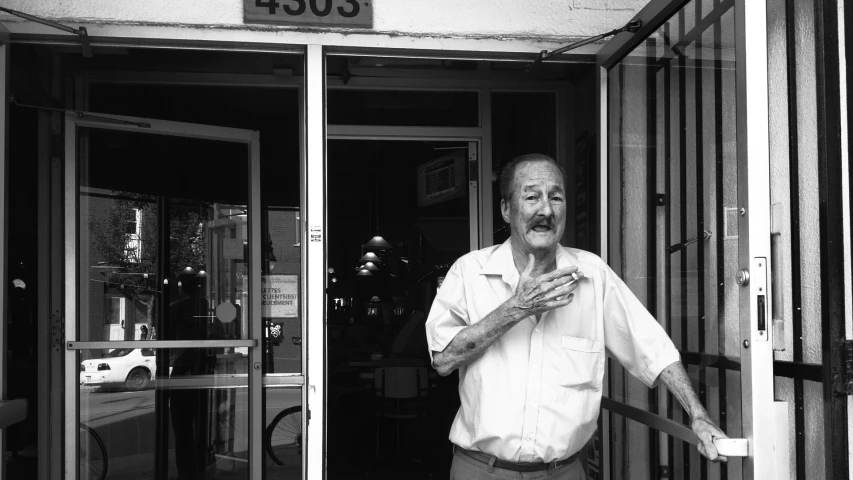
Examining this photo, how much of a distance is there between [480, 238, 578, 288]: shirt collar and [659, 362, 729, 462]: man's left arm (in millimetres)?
456

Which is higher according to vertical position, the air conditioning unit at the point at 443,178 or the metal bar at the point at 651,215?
the air conditioning unit at the point at 443,178

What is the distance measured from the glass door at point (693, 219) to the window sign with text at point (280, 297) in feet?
9.71

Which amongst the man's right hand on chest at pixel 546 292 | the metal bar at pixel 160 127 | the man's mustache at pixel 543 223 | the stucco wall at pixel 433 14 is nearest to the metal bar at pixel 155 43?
the stucco wall at pixel 433 14

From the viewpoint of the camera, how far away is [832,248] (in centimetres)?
219

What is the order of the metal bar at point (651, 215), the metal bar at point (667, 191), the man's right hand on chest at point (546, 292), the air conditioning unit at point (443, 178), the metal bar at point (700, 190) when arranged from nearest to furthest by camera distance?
the man's right hand on chest at point (546, 292) → the metal bar at point (700, 190) → the metal bar at point (667, 191) → the metal bar at point (651, 215) → the air conditioning unit at point (443, 178)

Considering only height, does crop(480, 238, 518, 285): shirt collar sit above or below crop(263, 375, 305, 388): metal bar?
above

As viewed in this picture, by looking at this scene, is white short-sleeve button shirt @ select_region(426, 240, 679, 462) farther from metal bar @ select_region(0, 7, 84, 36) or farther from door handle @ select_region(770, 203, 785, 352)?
metal bar @ select_region(0, 7, 84, 36)

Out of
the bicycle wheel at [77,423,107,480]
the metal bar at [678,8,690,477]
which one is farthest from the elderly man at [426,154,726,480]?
the bicycle wheel at [77,423,107,480]

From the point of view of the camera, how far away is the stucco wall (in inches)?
118

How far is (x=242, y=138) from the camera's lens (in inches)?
170

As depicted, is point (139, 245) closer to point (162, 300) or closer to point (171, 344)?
point (162, 300)

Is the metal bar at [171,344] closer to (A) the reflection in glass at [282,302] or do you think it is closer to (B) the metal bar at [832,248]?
(A) the reflection in glass at [282,302]

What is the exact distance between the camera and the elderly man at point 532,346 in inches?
93.4

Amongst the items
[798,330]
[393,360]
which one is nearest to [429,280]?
[393,360]
